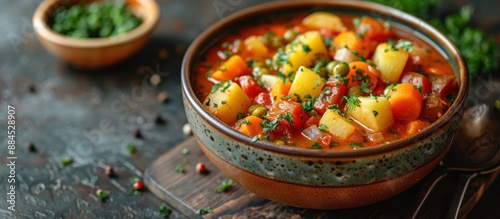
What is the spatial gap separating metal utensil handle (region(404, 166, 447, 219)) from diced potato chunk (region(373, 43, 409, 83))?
53cm

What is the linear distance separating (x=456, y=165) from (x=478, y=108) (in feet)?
1.62

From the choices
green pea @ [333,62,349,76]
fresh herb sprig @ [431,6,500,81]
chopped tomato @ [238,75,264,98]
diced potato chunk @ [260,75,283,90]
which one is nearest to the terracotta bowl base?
chopped tomato @ [238,75,264,98]

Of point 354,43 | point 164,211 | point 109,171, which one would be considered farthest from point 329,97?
point 109,171

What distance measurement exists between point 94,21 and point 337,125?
8.18 feet

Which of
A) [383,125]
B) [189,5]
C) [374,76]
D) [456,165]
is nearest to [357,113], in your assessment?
[383,125]

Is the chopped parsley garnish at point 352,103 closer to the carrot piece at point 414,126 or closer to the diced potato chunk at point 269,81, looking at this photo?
the carrot piece at point 414,126

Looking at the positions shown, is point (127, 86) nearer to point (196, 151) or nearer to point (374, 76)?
point (196, 151)

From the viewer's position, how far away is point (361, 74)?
2.94m

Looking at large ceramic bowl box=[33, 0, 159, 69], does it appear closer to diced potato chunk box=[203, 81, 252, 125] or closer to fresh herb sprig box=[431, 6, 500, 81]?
diced potato chunk box=[203, 81, 252, 125]

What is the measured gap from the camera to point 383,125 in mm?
2678

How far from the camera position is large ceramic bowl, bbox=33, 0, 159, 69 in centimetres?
411

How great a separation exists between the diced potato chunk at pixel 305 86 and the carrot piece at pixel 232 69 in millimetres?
360

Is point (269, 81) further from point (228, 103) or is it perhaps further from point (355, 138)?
point (355, 138)

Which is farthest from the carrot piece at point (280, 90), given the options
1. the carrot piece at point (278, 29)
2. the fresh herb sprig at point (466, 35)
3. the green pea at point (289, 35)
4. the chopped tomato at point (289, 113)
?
the fresh herb sprig at point (466, 35)
